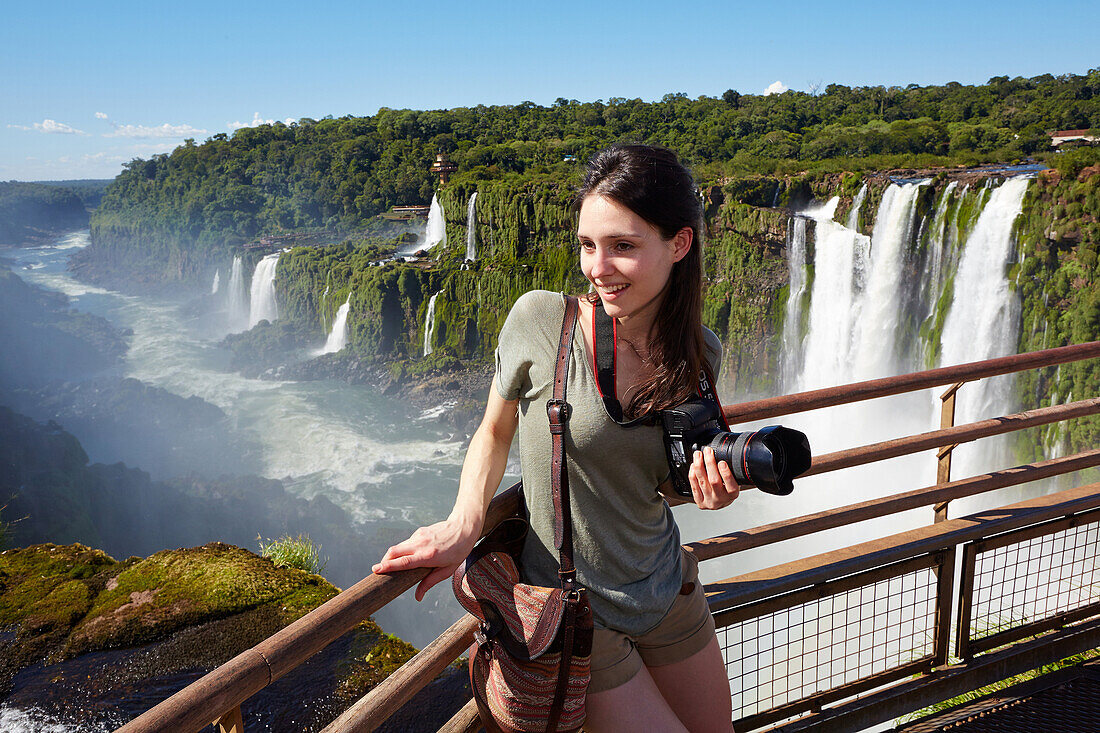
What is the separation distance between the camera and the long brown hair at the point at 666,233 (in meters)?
1.22

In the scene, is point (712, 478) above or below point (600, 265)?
below

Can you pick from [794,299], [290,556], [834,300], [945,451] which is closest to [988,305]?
[834,300]

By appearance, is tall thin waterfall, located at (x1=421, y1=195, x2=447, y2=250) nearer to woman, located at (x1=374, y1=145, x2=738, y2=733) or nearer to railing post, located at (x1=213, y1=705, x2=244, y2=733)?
woman, located at (x1=374, y1=145, x2=738, y2=733)

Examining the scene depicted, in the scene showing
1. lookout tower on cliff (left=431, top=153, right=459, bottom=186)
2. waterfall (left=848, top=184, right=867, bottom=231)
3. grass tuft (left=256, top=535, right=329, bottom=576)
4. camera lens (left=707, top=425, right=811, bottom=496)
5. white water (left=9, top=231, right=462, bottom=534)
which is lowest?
white water (left=9, top=231, right=462, bottom=534)

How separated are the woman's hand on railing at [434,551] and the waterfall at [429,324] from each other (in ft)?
130

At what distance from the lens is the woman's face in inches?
48.4

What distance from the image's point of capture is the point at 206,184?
76125 millimetres

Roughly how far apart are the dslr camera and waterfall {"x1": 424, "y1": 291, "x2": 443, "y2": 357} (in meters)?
39.7

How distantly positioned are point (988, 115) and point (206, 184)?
225 feet

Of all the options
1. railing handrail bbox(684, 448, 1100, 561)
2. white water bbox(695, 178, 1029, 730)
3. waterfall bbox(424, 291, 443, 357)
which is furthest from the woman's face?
waterfall bbox(424, 291, 443, 357)

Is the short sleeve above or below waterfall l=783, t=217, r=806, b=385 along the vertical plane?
above

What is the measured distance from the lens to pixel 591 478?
1241mm

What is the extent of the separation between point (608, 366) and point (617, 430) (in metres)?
0.11

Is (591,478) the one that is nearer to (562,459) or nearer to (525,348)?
(562,459)
